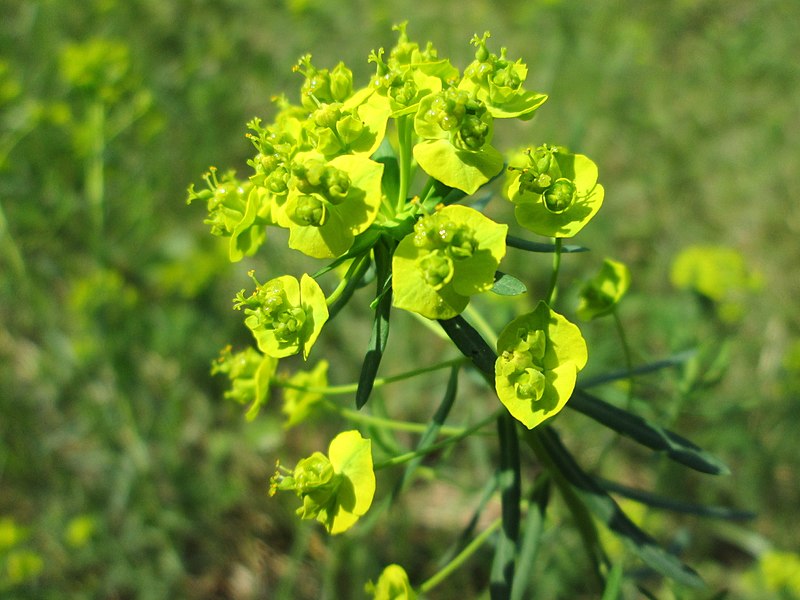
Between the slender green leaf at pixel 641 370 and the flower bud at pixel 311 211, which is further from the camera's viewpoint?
the slender green leaf at pixel 641 370

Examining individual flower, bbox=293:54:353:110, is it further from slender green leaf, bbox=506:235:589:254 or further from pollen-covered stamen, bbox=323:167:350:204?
slender green leaf, bbox=506:235:589:254

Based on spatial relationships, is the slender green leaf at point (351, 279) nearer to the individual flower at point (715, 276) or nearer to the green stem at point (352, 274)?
the green stem at point (352, 274)

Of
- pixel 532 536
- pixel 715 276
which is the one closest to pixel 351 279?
pixel 532 536

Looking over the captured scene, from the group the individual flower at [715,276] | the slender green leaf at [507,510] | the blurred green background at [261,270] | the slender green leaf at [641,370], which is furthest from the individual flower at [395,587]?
the individual flower at [715,276]

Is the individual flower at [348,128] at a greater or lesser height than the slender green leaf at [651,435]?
greater

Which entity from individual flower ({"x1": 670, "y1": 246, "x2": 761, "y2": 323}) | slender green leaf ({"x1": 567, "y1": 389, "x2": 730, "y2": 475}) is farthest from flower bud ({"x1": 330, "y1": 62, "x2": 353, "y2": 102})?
individual flower ({"x1": 670, "y1": 246, "x2": 761, "y2": 323})

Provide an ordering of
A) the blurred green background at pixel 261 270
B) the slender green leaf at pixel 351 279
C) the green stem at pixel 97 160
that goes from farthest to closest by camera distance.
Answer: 1. the green stem at pixel 97 160
2. the blurred green background at pixel 261 270
3. the slender green leaf at pixel 351 279

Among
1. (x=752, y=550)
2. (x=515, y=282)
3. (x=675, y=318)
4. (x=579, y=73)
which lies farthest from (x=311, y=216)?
(x=579, y=73)

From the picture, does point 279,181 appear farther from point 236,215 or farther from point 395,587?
point 395,587
